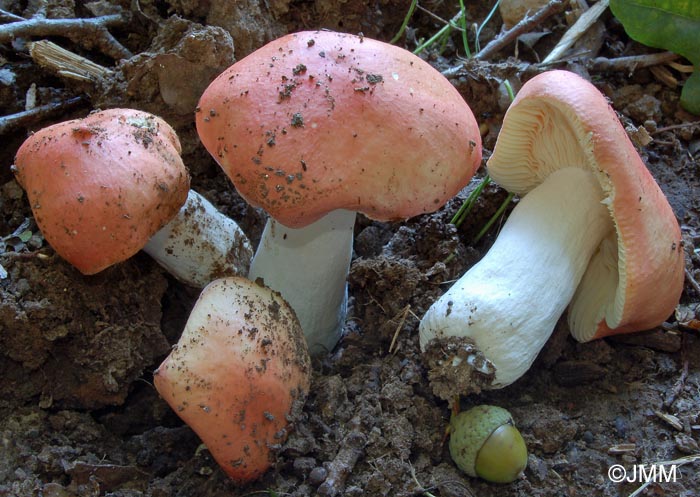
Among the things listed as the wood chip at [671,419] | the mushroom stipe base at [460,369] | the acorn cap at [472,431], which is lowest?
the acorn cap at [472,431]

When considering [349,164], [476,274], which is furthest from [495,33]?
[349,164]

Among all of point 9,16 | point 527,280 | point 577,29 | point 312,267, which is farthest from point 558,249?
point 9,16

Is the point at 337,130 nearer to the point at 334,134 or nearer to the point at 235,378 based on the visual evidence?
the point at 334,134

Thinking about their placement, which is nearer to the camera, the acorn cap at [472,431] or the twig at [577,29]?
the acorn cap at [472,431]

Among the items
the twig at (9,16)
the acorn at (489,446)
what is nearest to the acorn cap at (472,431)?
the acorn at (489,446)

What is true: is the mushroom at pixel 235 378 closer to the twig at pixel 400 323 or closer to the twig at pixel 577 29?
the twig at pixel 400 323

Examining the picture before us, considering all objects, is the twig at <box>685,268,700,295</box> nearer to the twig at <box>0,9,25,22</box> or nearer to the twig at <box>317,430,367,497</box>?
the twig at <box>317,430,367,497</box>
